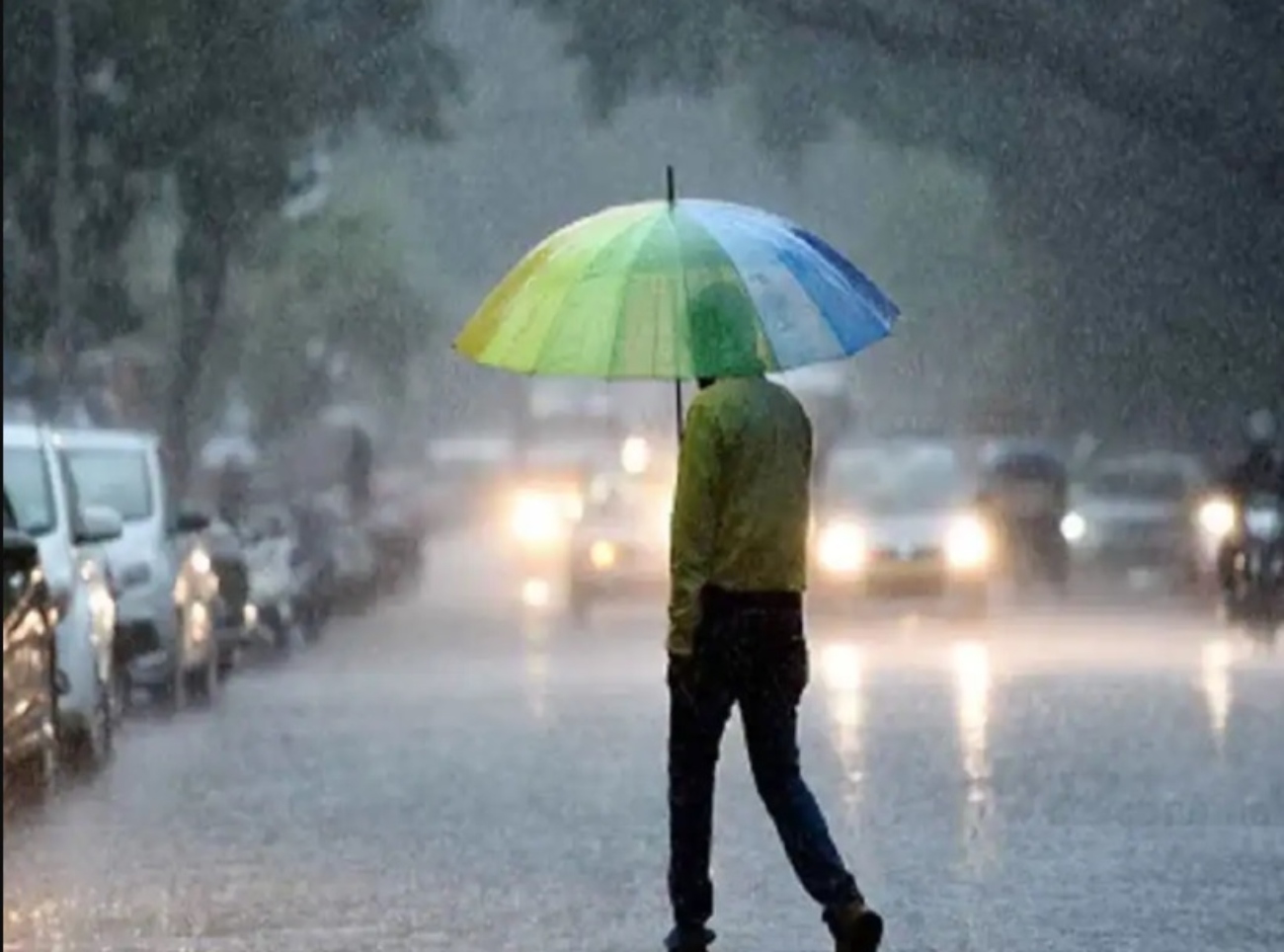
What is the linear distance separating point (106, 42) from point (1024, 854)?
41.7ft

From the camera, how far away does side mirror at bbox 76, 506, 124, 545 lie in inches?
813

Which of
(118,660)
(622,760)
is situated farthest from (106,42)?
(622,760)

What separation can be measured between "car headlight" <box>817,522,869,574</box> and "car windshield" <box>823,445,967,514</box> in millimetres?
647

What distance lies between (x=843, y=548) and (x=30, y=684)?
892 inches

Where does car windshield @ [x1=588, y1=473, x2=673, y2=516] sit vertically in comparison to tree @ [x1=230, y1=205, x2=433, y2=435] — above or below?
below

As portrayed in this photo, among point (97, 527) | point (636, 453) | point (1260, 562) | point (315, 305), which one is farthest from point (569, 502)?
point (97, 527)

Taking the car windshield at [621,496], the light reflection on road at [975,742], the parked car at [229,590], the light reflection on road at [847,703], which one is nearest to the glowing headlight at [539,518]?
the car windshield at [621,496]

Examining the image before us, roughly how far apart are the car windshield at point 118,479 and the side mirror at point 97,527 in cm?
465

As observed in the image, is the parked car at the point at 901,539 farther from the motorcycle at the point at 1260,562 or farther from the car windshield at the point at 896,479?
the motorcycle at the point at 1260,562

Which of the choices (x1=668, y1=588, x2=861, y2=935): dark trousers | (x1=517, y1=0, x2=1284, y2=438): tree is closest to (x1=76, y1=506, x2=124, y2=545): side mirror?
(x1=668, y1=588, x2=861, y2=935): dark trousers

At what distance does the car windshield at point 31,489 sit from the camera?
2011cm

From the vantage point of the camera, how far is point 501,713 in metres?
24.5

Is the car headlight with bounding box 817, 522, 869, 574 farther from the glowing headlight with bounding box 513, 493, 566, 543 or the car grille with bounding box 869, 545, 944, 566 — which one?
the glowing headlight with bounding box 513, 493, 566, 543

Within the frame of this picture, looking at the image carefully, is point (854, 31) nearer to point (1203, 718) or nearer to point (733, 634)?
point (1203, 718)
